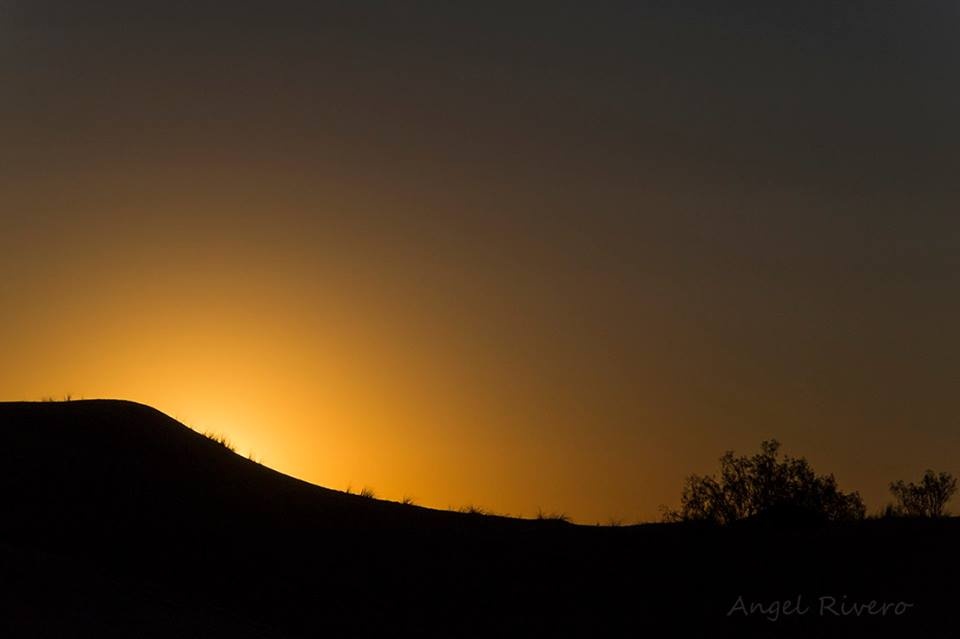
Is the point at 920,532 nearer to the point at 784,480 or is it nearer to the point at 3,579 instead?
the point at 3,579

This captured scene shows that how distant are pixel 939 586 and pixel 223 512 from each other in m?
17.5

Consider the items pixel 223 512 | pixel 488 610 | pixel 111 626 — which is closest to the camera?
pixel 111 626

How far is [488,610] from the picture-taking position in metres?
30.1

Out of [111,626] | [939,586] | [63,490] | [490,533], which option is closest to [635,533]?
[490,533]

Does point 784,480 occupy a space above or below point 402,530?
above

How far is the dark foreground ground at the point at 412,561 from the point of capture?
28.1 m

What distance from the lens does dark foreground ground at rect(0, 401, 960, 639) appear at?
28062 millimetres

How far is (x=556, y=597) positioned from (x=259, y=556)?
718 centimetres

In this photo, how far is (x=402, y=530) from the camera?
35.2 meters

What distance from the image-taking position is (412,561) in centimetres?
3272

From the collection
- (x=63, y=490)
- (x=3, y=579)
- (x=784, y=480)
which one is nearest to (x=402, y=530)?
(x=63, y=490)

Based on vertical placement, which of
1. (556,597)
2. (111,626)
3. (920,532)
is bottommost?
(111,626)

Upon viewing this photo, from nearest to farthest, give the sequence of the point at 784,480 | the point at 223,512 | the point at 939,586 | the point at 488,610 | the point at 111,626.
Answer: the point at 111,626 < the point at 939,586 < the point at 488,610 < the point at 223,512 < the point at 784,480

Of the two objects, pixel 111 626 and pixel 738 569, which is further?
pixel 738 569
